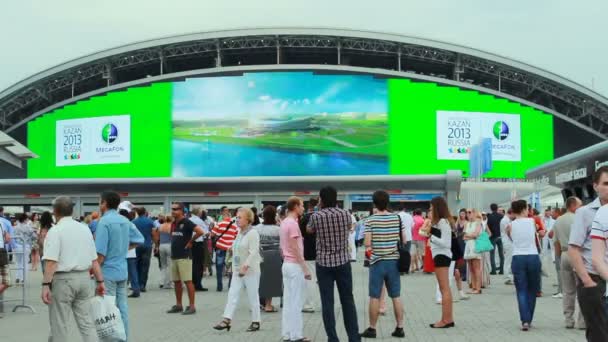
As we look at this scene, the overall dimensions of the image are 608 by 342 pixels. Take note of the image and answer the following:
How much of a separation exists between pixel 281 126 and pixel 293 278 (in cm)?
4633

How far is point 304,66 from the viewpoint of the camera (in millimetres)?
59625

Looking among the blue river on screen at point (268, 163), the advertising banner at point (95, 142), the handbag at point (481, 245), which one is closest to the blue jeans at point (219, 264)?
the handbag at point (481, 245)

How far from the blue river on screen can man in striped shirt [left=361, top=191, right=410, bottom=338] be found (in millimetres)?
44641

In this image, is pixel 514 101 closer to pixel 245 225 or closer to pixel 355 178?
pixel 355 178

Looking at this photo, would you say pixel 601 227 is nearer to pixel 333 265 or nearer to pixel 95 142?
pixel 333 265

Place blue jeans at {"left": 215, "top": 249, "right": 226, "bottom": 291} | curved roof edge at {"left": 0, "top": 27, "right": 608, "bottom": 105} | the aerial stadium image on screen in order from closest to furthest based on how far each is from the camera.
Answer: blue jeans at {"left": 215, "top": 249, "right": 226, "bottom": 291} → the aerial stadium image on screen → curved roof edge at {"left": 0, "top": 27, "right": 608, "bottom": 105}

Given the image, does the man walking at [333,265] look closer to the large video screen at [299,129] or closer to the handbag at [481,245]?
the handbag at [481,245]

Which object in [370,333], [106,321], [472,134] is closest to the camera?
[106,321]

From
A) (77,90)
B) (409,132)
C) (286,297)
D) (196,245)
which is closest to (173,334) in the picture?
(286,297)

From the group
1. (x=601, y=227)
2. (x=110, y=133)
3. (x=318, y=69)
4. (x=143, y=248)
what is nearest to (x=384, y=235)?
(x=601, y=227)

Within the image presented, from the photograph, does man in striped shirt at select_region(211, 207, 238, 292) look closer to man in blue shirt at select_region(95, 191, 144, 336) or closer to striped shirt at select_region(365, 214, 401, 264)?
striped shirt at select_region(365, 214, 401, 264)

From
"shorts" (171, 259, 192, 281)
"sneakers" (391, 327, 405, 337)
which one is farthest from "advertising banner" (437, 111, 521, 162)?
"sneakers" (391, 327, 405, 337)

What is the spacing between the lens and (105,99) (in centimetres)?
5953

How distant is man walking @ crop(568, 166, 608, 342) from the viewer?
6191 mm
